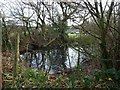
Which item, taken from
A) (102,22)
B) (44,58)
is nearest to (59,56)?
(44,58)

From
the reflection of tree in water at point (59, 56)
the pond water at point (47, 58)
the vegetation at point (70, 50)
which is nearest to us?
the vegetation at point (70, 50)

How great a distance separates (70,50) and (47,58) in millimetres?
A: 391

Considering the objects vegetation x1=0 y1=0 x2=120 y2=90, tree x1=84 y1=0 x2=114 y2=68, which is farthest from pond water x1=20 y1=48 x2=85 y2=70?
tree x1=84 y1=0 x2=114 y2=68

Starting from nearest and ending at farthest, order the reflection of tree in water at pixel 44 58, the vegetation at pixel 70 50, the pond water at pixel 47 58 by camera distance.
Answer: the vegetation at pixel 70 50 < the pond water at pixel 47 58 < the reflection of tree in water at pixel 44 58

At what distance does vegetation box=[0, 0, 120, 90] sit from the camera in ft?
8.95

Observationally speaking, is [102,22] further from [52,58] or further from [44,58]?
[44,58]

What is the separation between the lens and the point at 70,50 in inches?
139

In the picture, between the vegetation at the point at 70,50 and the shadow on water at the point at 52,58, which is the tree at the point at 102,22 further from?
the shadow on water at the point at 52,58

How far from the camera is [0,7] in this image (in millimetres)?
3902

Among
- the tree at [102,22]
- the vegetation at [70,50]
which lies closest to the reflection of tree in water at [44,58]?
the vegetation at [70,50]

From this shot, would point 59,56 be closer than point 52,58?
No

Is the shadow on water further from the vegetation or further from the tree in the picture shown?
the tree

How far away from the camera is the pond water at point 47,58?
341 cm

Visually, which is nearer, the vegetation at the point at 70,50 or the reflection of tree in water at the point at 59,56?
the vegetation at the point at 70,50
